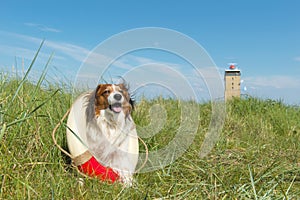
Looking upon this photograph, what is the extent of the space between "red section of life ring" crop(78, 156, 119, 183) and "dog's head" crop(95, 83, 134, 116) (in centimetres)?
35

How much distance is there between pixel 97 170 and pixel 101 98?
0.50 metres

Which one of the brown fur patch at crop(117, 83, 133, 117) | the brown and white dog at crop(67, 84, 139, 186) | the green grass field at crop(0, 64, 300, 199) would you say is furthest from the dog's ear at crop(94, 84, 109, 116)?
the green grass field at crop(0, 64, 300, 199)

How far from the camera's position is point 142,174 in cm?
230

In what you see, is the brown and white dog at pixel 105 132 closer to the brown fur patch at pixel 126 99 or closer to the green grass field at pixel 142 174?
the brown fur patch at pixel 126 99

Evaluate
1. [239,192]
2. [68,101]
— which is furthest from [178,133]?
[239,192]

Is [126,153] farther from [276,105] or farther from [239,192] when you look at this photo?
[276,105]

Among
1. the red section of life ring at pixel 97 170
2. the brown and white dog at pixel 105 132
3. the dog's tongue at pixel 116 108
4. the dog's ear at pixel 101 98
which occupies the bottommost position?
the red section of life ring at pixel 97 170

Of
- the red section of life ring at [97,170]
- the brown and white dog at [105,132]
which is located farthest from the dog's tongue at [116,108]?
the red section of life ring at [97,170]

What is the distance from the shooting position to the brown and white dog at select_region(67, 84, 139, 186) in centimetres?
224

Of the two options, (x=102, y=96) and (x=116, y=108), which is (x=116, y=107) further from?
(x=102, y=96)

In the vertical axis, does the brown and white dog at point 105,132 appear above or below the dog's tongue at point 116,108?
below

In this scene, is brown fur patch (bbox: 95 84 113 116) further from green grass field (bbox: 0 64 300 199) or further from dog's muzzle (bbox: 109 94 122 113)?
green grass field (bbox: 0 64 300 199)

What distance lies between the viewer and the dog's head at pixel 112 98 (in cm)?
219

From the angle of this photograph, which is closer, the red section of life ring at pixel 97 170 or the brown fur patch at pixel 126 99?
the red section of life ring at pixel 97 170
